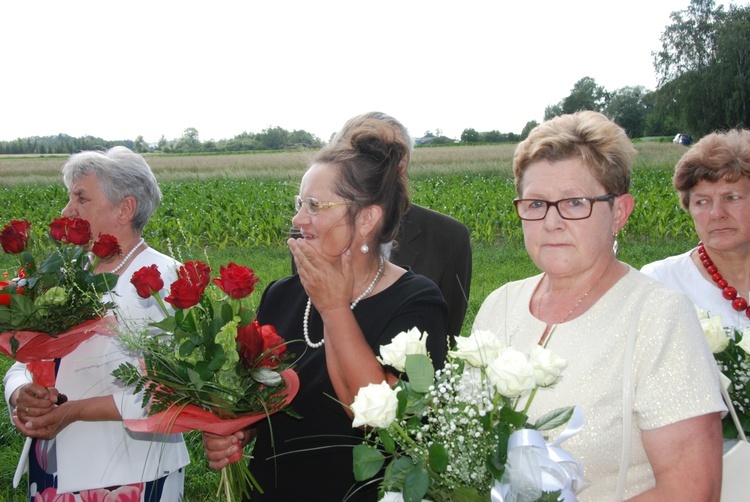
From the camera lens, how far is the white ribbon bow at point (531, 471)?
1434 mm

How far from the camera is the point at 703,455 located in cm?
171

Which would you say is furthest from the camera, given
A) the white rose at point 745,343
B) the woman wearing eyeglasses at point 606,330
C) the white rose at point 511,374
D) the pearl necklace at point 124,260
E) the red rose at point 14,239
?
the pearl necklace at point 124,260

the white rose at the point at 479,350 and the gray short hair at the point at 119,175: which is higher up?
the gray short hair at the point at 119,175

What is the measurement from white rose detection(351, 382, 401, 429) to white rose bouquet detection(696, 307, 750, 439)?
124 cm

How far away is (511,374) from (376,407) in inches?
12.0

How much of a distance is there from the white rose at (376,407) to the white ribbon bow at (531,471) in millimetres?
269

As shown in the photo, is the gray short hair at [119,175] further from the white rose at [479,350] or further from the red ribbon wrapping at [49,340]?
the white rose at [479,350]

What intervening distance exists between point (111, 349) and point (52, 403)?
33 centimetres

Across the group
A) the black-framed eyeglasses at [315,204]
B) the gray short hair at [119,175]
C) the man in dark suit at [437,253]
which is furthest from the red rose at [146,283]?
the man in dark suit at [437,253]

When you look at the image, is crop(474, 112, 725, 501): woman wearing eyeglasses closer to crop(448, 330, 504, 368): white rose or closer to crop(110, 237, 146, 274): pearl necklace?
crop(448, 330, 504, 368): white rose

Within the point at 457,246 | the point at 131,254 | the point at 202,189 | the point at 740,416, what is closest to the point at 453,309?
the point at 457,246

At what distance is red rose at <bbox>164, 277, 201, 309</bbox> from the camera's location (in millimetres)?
1994

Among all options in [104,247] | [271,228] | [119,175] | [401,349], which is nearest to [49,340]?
[104,247]

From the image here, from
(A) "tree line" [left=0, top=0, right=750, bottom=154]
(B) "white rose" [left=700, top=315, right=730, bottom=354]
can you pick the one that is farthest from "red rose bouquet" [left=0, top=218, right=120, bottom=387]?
(A) "tree line" [left=0, top=0, right=750, bottom=154]
